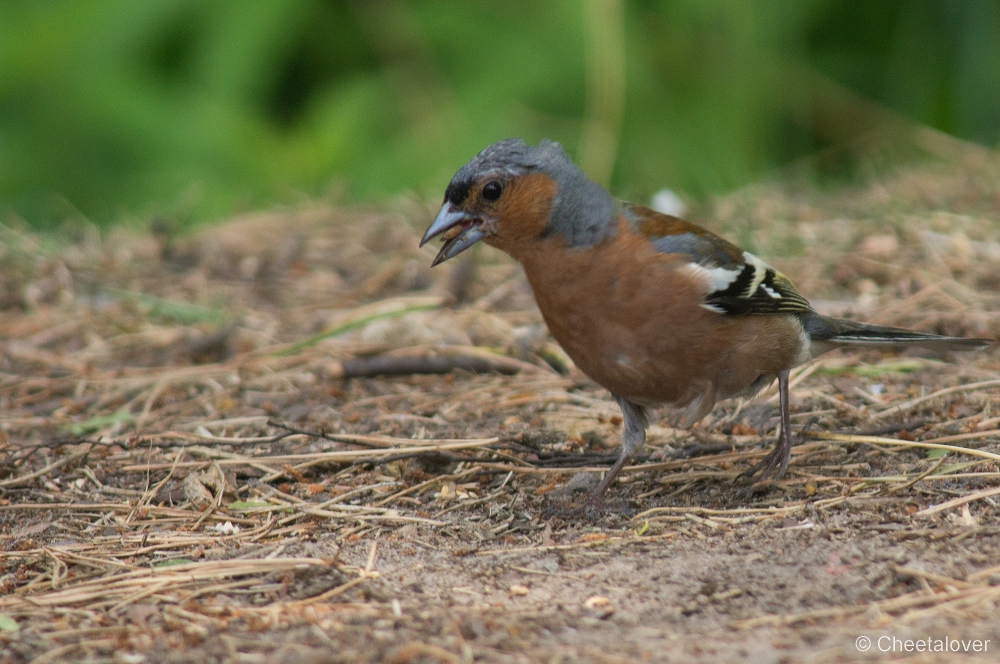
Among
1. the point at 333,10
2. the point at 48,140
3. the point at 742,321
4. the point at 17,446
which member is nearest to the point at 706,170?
the point at 333,10

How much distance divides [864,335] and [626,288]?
109 centimetres

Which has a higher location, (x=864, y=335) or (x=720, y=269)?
(x=720, y=269)

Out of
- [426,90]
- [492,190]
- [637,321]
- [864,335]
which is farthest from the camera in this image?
[426,90]

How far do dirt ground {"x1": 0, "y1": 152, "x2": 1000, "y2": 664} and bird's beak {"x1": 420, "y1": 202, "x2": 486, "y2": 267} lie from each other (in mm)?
674

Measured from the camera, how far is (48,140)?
6.48 m

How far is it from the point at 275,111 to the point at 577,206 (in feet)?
14.2

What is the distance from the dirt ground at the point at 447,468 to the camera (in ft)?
7.98

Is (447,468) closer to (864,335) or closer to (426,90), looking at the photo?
(864,335)

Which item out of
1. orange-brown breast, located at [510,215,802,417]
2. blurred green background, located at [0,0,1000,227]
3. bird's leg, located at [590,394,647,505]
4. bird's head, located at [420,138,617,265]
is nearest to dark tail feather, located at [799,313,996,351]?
orange-brown breast, located at [510,215,802,417]

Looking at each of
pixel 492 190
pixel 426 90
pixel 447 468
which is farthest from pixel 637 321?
pixel 426 90

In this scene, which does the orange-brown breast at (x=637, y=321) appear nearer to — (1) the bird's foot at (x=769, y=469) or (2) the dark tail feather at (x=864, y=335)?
(1) the bird's foot at (x=769, y=469)

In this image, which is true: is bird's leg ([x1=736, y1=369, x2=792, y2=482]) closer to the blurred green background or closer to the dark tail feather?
the dark tail feather

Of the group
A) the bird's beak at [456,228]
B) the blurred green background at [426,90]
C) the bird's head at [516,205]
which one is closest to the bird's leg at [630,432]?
the bird's head at [516,205]

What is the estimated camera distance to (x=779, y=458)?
3570 mm
